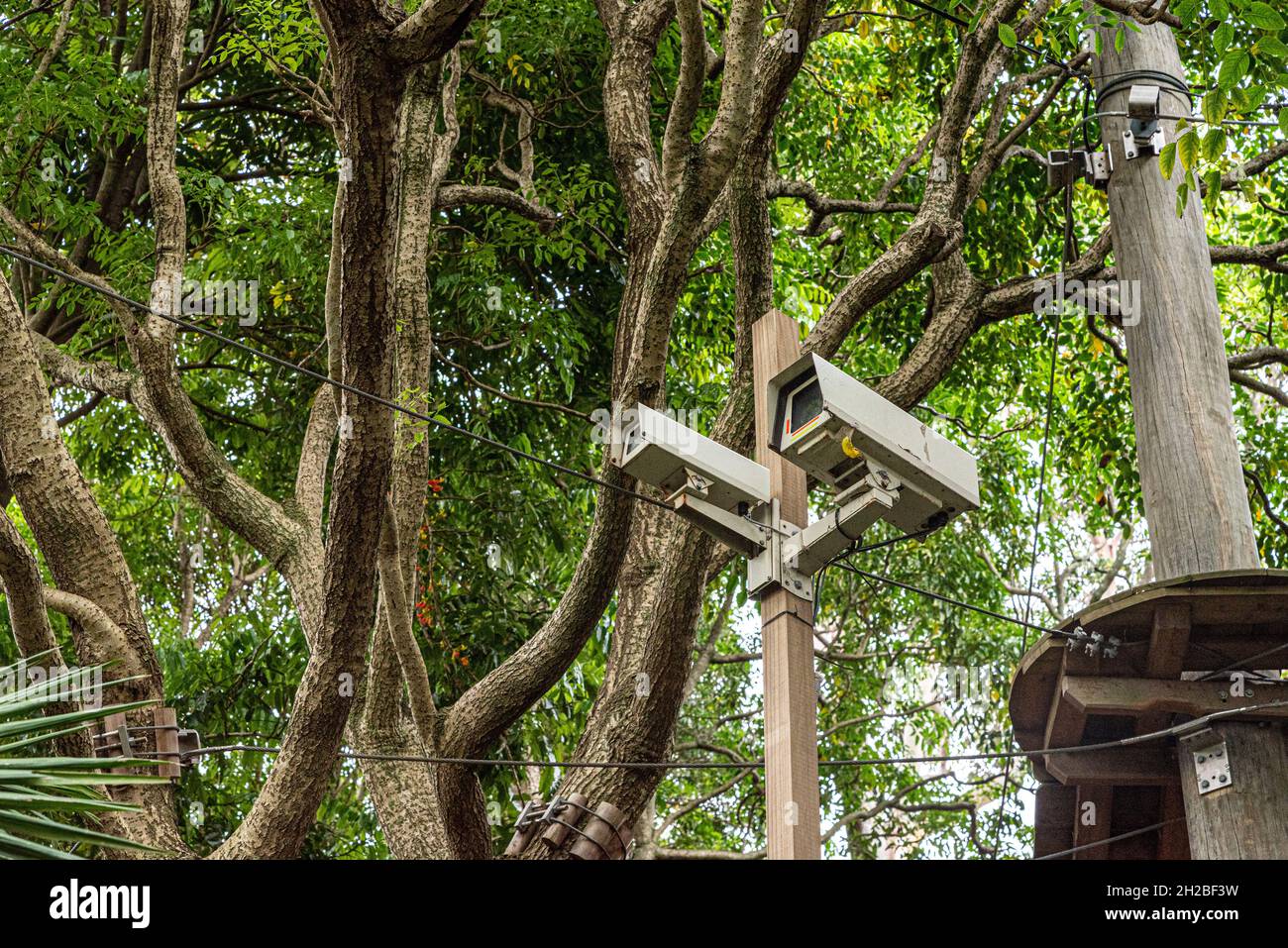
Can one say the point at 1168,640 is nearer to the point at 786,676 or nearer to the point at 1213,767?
the point at 1213,767

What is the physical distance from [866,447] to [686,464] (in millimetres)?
582

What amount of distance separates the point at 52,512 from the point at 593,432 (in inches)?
150

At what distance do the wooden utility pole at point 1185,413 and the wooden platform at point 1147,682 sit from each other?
0.61ft

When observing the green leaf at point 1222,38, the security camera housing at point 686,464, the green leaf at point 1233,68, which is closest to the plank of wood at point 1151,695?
the security camera housing at point 686,464

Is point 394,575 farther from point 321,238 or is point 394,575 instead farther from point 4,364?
point 321,238

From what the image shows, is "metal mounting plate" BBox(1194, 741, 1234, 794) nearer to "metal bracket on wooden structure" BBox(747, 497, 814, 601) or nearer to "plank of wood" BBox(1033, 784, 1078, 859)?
"plank of wood" BBox(1033, 784, 1078, 859)

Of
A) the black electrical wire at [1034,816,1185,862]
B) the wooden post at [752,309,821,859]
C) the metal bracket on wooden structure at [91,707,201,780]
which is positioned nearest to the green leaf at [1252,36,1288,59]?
the wooden post at [752,309,821,859]

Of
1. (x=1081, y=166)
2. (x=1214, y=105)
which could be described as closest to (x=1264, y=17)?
(x=1214, y=105)

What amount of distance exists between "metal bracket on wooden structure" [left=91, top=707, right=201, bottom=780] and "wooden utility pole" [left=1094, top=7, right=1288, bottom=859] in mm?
3701

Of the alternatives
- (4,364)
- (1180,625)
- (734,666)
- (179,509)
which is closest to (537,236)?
(4,364)

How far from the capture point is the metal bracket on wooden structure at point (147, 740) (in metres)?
5.45

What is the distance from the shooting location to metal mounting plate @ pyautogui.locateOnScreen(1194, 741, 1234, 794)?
501 cm

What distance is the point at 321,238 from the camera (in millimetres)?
8641

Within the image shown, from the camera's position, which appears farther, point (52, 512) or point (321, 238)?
point (321, 238)
